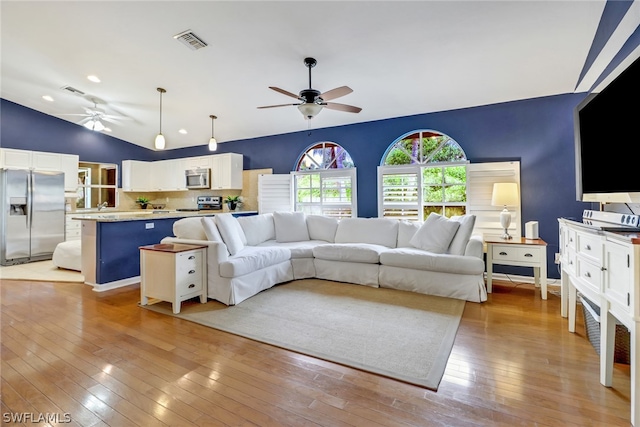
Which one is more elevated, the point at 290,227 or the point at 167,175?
the point at 167,175

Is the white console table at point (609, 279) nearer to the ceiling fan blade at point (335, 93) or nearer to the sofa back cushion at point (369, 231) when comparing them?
the sofa back cushion at point (369, 231)

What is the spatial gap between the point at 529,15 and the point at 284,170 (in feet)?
14.3

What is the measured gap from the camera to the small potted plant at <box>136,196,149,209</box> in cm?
745

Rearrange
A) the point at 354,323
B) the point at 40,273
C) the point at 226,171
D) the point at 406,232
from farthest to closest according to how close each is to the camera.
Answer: the point at 226,171
the point at 40,273
the point at 406,232
the point at 354,323

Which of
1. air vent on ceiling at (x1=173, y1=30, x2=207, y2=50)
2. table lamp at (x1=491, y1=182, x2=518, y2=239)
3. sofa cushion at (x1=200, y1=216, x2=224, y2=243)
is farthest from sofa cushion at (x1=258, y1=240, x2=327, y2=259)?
air vent on ceiling at (x1=173, y1=30, x2=207, y2=50)

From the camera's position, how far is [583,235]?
6.86 ft

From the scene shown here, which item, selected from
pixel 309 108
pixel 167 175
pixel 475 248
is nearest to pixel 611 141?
pixel 475 248

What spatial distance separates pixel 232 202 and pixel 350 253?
3.49 meters

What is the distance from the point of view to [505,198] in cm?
377

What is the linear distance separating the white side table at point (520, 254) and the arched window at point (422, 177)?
1036 mm

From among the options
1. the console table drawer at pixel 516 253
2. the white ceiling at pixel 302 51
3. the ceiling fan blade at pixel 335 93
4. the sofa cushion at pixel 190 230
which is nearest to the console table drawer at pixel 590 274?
the console table drawer at pixel 516 253

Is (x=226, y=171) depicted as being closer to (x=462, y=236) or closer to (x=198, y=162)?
(x=198, y=162)

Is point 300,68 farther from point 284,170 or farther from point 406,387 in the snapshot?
point 406,387

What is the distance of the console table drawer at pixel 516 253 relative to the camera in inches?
133
